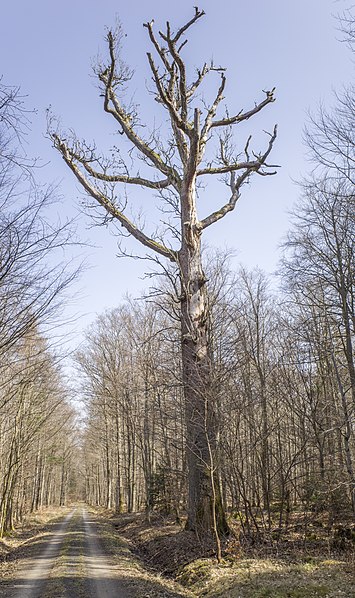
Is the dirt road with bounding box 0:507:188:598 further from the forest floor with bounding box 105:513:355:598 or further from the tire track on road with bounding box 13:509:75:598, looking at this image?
the forest floor with bounding box 105:513:355:598

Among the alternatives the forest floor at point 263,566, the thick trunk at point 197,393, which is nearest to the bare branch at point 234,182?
the thick trunk at point 197,393

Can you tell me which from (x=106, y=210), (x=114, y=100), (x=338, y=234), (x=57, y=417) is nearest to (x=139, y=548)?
(x=106, y=210)

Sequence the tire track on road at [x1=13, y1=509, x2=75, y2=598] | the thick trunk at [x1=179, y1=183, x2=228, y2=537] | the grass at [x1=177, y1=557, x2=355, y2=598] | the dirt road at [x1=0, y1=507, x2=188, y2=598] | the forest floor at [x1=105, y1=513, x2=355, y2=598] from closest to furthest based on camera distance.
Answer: the grass at [x1=177, y1=557, x2=355, y2=598], the forest floor at [x1=105, y1=513, x2=355, y2=598], the dirt road at [x1=0, y1=507, x2=188, y2=598], the tire track on road at [x1=13, y1=509, x2=75, y2=598], the thick trunk at [x1=179, y1=183, x2=228, y2=537]

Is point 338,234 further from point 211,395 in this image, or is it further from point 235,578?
point 235,578

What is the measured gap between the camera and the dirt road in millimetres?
8078

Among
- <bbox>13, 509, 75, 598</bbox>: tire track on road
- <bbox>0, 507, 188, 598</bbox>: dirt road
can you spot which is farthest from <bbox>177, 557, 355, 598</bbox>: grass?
<bbox>13, 509, 75, 598</bbox>: tire track on road

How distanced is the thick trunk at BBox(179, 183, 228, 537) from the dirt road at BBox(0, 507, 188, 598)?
5.77ft

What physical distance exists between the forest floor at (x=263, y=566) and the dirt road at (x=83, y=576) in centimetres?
59

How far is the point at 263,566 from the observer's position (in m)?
8.51

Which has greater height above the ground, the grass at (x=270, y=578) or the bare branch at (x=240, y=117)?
the bare branch at (x=240, y=117)

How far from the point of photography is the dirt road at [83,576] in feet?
26.5

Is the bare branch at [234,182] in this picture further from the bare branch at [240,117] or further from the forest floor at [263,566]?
the forest floor at [263,566]

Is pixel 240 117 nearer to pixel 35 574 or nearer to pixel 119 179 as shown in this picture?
pixel 119 179

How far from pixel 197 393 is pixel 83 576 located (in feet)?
14.1
